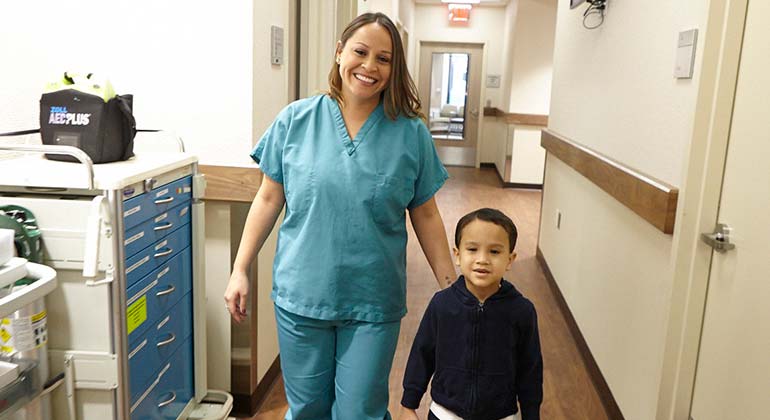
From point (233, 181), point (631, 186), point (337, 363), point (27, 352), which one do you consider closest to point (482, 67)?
point (631, 186)

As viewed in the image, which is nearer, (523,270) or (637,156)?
(637,156)

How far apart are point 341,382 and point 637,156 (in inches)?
57.2

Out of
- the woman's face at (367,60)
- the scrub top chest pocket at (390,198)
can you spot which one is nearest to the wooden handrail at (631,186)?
the scrub top chest pocket at (390,198)

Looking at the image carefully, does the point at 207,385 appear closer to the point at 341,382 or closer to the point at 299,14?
the point at 341,382

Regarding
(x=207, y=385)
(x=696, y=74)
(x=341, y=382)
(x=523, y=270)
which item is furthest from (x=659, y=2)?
(x=523, y=270)

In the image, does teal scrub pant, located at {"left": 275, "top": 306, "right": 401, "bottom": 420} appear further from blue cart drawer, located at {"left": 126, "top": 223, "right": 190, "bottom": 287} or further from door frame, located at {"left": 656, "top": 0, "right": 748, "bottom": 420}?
door frame, located at {"left": 656, "top": 0, "right": 748, "bottom": 420}

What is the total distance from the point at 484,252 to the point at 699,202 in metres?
0.86

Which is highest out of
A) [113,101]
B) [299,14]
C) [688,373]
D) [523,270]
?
[299,14]

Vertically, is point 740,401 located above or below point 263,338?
above

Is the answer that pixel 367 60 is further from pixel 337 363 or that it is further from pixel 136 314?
pixel 136 314

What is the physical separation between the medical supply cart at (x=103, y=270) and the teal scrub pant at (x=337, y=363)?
1.32 feet

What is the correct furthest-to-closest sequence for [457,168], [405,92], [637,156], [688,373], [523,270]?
1. [457,168]
2. [523,270]
3. [637,156]
4. [688,373]
5. [405,92]

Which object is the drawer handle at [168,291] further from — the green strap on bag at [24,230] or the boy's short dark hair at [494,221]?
the boy's short dark hair at [494,221]

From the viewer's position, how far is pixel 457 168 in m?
9.88
